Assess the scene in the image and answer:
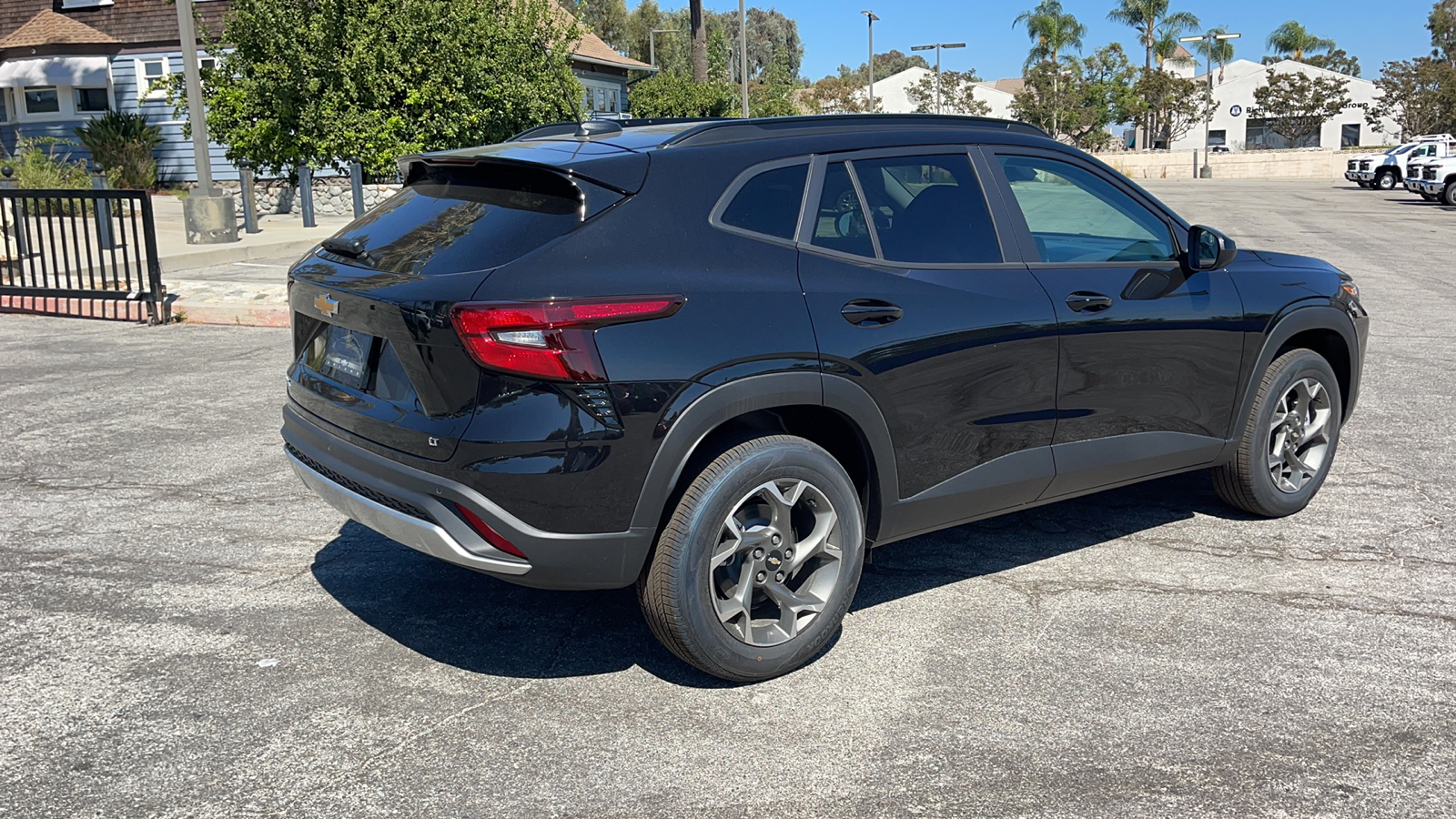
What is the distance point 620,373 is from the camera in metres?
3.44

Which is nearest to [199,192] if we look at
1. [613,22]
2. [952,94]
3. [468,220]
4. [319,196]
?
[319,196]

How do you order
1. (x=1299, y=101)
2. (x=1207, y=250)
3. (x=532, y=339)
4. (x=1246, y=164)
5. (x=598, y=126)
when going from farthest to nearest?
(x=1299, y=101) < (x=1246, y=164) < (x=1207, y=250) < (x=598, y=126) < (x=532, y=339)

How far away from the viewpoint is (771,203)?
3.94 meters

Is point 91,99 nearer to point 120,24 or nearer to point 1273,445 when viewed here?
point 120,24

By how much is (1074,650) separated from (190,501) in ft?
13.8

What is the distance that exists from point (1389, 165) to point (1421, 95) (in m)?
34.1

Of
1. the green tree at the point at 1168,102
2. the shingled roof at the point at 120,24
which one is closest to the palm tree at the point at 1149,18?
the green tree at the point at 1168,102

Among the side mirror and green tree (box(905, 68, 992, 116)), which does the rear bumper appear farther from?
green tree (box(905, 68, 992, 116))

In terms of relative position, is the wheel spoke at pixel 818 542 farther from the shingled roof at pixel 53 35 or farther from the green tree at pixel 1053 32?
the green tree at pixel 1053 32

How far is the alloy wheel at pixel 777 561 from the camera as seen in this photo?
3797mm

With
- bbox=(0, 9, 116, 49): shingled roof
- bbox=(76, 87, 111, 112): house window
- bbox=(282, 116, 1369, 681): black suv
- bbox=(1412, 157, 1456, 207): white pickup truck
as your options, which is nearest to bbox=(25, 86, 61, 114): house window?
bbox=(76, 87, 111, 112): house window

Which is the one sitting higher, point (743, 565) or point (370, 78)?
point (370, 78)

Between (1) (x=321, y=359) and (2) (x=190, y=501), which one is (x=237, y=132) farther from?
(1) (x=321, y=359)

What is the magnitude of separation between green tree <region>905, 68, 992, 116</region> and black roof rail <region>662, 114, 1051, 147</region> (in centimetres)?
7623
